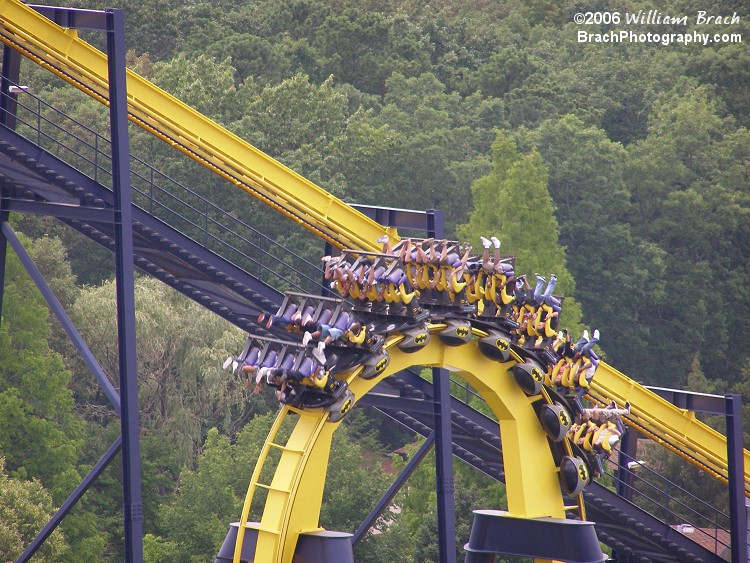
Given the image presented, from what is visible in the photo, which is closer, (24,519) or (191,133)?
(191,133)

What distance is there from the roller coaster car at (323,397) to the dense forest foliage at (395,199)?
58.2 feet

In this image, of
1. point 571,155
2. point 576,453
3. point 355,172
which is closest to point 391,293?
point 576,453

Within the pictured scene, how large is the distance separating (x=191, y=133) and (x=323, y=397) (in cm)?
713

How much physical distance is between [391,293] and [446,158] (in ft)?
141

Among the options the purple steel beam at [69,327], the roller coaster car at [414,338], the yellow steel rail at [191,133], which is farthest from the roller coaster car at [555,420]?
the purple steel beam at [69,327]

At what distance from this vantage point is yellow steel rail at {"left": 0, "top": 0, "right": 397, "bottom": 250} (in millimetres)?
19062

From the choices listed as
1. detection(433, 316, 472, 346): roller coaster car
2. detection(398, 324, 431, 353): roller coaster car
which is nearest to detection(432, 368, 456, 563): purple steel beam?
detection(433, 316, 472, 346): roller coaster car

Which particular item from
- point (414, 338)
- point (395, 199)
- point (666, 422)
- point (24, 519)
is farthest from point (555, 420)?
point (395, 199)

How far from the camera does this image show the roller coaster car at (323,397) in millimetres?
14031

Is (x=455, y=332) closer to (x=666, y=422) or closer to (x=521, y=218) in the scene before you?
(x=666, y=422)

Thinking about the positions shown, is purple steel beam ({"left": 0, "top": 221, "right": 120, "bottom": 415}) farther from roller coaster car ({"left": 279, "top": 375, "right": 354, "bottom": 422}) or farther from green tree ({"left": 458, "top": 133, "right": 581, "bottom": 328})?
green tree ({"left": 458, "top": 133, "right": 581, "bottom": 328})

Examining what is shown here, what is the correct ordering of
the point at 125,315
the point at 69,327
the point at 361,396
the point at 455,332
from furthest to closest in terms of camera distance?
the point at 69,327 → the point at 125,315 → the point at 455,332 → the point at 361,396

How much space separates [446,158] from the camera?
57500 millimetres

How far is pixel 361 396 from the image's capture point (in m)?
15.3
